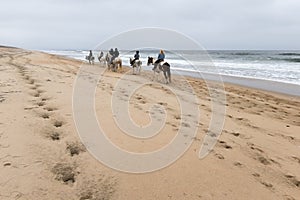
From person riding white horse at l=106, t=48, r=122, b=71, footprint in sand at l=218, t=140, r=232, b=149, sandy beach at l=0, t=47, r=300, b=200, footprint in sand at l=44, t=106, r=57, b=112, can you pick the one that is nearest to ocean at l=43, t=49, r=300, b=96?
person riding white horse at l=106, t=48, r=122, b=71

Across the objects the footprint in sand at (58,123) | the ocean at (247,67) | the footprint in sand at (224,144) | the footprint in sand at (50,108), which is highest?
the footprint in sand at (50,108)

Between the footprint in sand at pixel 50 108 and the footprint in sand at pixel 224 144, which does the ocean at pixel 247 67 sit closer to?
the footprint in sand at pixel 224 144

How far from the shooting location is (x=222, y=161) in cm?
361

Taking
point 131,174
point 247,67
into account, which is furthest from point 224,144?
point 247,67

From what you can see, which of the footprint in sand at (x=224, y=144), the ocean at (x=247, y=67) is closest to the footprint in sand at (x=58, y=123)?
the footprint in sand at (x=224, y=144)

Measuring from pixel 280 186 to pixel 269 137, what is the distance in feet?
6.53

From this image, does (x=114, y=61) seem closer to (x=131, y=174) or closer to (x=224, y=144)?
(x=224, y=144)

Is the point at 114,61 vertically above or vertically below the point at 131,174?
above

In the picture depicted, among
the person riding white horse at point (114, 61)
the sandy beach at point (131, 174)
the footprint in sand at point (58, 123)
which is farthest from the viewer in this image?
the person riding white horse at point (114, 61)

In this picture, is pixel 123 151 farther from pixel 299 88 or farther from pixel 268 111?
pixel 299 88

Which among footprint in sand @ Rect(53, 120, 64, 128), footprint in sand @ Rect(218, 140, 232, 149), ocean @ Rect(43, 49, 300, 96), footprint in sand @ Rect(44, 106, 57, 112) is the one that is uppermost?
footprint in sand @ Rect(44, 106, 57, 112)

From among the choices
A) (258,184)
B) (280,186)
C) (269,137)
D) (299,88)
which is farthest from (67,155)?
(299,88)

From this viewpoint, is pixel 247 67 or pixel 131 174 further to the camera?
pixel 247 67

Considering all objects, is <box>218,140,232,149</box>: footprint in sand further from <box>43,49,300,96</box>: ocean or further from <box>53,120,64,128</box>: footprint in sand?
<box>43,49,300,96</box>: ocean
